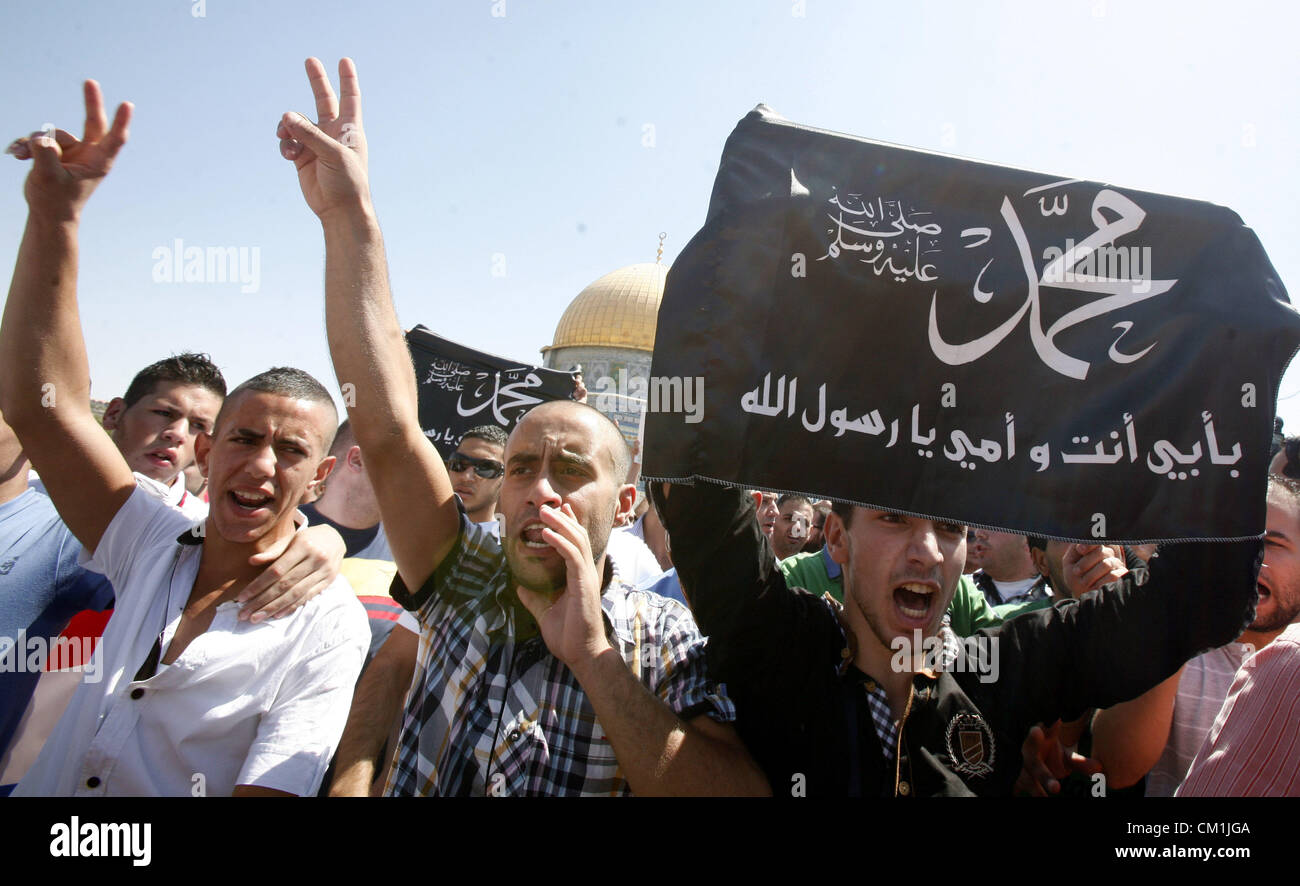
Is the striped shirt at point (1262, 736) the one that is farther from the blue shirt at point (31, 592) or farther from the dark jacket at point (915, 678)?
the blue shirt at point (31, 592)

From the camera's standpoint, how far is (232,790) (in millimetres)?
1918

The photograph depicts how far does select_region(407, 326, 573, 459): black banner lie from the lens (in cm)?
659

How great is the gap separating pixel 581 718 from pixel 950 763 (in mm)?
935

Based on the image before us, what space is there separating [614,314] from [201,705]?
1939 inches

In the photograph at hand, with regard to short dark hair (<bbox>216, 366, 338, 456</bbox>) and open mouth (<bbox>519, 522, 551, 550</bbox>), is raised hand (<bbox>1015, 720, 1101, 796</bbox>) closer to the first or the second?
open mouth (<bbox>519, 522, 551, 550</bbox>)

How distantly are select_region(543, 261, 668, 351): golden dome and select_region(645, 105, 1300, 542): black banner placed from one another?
4567cm

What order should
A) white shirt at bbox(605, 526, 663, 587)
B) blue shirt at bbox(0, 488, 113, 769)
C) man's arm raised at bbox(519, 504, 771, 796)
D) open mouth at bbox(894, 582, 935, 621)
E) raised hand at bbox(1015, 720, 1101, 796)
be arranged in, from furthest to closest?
1. white shirt at bbox(605, 526, 663, 587)
2. blue shirt at bbox(0, 488, 113, 769)
3. raised hand at bbox(1015, 720, 1101, 796)
4. open mouth at bbox(894, 582, 935, 621)
5. man's arm raised at bbox(519, 504, 771, 796)

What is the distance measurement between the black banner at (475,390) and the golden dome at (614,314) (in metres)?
41.1

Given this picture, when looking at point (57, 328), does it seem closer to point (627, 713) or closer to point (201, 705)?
point (201, 705)

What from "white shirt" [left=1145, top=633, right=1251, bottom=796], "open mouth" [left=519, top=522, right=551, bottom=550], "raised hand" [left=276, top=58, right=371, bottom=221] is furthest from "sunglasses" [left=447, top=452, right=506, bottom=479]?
"white shirt" [left=1145, top=633, right=1251, bottom=796]

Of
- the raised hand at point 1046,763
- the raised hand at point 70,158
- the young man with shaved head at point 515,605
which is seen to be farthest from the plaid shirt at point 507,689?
the raised hand at point 70,158

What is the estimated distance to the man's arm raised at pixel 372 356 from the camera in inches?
75.0

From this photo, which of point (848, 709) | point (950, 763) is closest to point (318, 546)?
point (848, 709)
